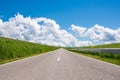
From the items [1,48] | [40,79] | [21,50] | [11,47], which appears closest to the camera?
[40,79]

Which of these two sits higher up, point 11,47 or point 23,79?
point 11,47

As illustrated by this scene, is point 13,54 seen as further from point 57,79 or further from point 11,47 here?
point 57,79

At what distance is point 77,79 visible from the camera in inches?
310

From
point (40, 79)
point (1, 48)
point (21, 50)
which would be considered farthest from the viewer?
point (21, 50)

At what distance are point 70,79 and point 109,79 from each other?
1617mm

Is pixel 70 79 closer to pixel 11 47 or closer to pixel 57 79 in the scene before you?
pixel 57 79

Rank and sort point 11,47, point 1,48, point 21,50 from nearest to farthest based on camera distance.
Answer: point 1,48 → point 11,47 → point 21,50

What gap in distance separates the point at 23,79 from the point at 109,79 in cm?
358

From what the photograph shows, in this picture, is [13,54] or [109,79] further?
[13,54]

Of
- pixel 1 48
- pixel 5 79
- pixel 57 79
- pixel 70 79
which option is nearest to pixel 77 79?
pixel 70 79

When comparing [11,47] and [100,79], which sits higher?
[11,47]

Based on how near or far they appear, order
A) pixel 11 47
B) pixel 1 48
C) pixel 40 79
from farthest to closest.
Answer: pixel 11 47, pixel 1 48, pixel 40 79

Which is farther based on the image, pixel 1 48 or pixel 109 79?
pixel 1 48

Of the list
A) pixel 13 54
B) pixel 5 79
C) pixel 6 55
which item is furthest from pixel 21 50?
pixel 5 79
